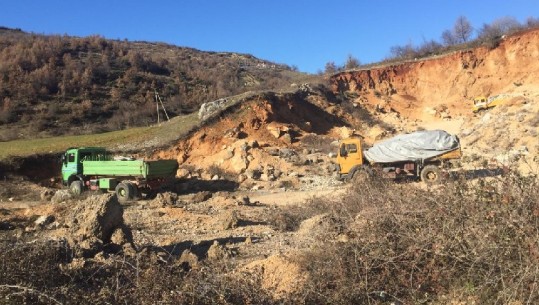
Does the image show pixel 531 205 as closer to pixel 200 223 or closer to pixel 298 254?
pixel 298 254

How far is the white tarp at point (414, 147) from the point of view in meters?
18.0

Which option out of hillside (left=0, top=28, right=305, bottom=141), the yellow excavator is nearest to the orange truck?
the yellow excavator

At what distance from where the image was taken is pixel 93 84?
52.0 metres

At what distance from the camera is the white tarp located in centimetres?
1798

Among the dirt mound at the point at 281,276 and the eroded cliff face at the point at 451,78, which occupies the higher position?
the eroded cliff face at the point at 451,78

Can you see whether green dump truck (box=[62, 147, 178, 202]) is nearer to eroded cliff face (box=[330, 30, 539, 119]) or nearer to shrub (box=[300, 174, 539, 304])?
shrub (box=[300, 174, 539, 304])

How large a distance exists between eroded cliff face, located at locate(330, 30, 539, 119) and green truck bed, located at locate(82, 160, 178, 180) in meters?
27.1

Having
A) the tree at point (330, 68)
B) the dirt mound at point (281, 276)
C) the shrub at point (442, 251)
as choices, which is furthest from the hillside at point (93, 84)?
the shrub at point (442, 251)

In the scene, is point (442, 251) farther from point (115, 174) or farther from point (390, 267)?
point (115, 174)

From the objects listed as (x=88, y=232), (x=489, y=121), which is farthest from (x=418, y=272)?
(x=489, y=121)

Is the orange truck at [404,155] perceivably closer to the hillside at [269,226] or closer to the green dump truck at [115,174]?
the hillside at [269,226]

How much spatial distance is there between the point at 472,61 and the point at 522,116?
18.7m

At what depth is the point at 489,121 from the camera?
29.0 meters

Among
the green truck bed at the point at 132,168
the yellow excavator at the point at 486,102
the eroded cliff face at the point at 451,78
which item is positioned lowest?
the green truck bed at the point at 132,168
